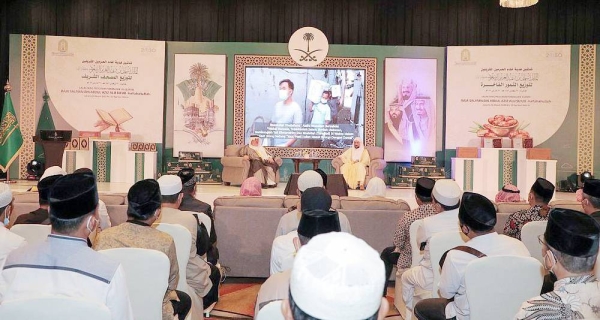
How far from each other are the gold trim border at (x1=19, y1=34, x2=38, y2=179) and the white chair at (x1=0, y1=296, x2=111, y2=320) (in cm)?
1110

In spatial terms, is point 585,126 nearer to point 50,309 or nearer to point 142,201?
point 142,201

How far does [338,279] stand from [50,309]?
1.05 m

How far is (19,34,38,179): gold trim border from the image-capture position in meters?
11.9

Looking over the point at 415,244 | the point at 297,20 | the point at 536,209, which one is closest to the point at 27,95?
the point at 297,20

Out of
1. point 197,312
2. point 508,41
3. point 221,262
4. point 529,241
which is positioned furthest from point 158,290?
point 508,41

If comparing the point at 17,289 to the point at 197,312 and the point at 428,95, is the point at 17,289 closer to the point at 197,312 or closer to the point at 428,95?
the point at 197,312

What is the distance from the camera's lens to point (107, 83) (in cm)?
1205

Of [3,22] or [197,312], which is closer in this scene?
[197,312]

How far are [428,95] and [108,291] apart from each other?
35.9 ft

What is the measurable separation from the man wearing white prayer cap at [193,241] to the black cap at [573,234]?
6.87 ft

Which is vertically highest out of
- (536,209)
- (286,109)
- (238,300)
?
(286,109)

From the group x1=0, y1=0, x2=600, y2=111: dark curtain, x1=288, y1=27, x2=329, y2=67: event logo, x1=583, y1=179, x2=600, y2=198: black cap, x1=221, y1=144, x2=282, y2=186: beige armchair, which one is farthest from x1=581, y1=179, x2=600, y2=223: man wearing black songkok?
x1=0, y1=0, x2=600, y2=111: dark curtain

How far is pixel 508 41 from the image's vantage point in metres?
12.6

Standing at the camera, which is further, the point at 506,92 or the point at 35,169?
the point at 506,92
